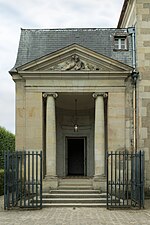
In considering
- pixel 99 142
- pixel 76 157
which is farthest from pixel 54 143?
pixel 76 157

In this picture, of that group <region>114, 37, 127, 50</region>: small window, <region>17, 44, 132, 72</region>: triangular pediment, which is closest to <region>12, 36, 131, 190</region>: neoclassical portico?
<region>17, 44, 132, 72</region>: triangular pediment

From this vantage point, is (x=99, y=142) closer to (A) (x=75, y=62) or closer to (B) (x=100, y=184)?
(B) (x=100, y=184)

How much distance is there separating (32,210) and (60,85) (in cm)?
539

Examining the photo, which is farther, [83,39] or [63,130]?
[63,130]

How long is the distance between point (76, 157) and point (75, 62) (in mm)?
6612

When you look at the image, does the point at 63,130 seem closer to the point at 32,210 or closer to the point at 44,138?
the point at 44,138

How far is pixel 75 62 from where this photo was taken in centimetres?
1650

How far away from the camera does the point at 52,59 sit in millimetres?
16359

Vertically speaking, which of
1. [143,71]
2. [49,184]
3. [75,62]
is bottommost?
[49,184]

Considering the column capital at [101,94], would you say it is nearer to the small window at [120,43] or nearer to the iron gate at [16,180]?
the small window at [120,43]

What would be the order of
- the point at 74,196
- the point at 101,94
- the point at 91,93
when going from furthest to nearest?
1. the point at 91,93
2. the point at 101,94
3. the point at 74,196

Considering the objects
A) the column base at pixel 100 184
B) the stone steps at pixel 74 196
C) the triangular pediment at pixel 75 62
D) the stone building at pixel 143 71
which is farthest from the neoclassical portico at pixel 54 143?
the stone building at pixel 143 71

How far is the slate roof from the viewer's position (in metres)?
17.5

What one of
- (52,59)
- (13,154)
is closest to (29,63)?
(52,59)
